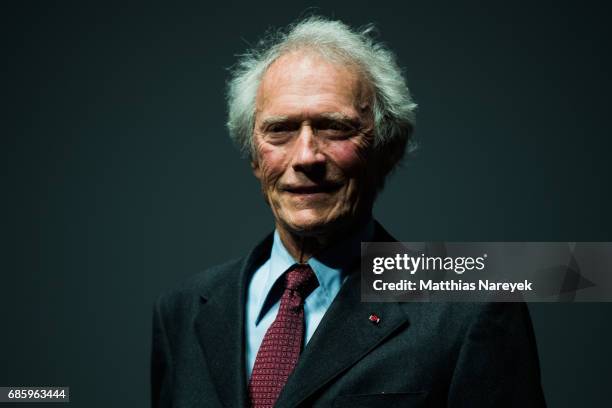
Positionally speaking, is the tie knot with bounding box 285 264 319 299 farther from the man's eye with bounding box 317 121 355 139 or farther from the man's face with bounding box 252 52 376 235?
the man's eye with bounding box 317 121 355 139

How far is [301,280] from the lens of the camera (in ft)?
6.61

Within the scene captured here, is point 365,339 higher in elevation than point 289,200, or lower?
lower

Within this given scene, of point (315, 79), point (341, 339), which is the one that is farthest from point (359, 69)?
point (341, 339)

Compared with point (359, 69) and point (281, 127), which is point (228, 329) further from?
point (359, 69)

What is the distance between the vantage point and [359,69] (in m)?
2.02

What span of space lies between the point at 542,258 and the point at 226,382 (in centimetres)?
112

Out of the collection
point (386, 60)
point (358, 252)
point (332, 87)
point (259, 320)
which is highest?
point (386, 60)

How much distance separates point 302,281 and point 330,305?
3.7 inches

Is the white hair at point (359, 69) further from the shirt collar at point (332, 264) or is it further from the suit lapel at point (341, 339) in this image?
the suit lapel at point (341, 339)

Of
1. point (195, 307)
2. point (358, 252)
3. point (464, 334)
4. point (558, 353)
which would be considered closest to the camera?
point (464, 334)

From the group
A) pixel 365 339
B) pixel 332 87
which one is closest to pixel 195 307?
pixel 365 339

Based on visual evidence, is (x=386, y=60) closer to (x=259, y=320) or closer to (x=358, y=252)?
(x=358, y=252)

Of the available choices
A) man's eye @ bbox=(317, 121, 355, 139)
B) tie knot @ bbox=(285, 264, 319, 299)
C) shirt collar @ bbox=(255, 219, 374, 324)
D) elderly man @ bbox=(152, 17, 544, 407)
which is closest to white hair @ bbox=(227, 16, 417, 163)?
elderly man @ bbox=(152, 17, 544, 407)

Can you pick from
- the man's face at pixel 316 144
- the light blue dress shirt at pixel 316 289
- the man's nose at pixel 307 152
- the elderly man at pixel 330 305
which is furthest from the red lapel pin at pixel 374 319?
the man's nose at pixel 307 152
